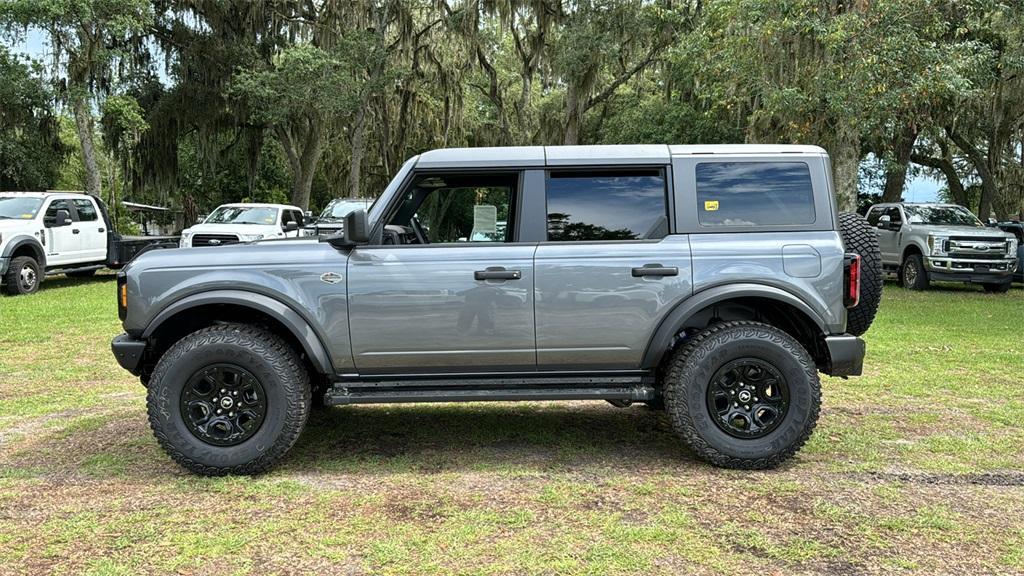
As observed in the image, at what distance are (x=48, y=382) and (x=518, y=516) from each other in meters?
5.00

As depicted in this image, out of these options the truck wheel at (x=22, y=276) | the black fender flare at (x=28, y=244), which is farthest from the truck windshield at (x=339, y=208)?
the truck wheel at (x=22, y=276)

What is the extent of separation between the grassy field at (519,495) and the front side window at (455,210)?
4.38ft

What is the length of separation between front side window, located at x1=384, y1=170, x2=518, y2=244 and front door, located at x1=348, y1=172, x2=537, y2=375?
0.16 m

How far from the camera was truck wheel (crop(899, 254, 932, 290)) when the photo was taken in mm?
15375

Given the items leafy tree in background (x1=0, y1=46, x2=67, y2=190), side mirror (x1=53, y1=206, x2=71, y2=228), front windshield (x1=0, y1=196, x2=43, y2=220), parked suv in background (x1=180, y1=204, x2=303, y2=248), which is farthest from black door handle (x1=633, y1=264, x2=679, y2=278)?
leafy tree in background (x1=0, y1=46, x2=67, y2=190)

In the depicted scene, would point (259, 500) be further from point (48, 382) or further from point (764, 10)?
point (764, 10)

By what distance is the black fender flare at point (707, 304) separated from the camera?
4.50 meters

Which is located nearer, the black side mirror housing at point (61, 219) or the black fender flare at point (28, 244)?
the black fender flare at point (28, 244)

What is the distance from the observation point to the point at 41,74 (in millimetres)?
20219

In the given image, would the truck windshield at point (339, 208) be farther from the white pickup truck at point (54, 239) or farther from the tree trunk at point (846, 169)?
the tree trunk at point (846, 169)

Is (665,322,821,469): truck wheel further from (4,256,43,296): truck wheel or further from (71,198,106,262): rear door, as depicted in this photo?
(71,198,106,262): rear door

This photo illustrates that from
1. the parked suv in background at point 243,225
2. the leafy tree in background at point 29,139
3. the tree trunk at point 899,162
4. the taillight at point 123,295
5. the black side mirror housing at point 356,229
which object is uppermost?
the leafy tree in background at point 29,139

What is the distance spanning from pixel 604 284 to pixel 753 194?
3.41 ft

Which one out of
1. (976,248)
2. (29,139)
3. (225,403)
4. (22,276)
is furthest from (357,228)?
(29,139)
